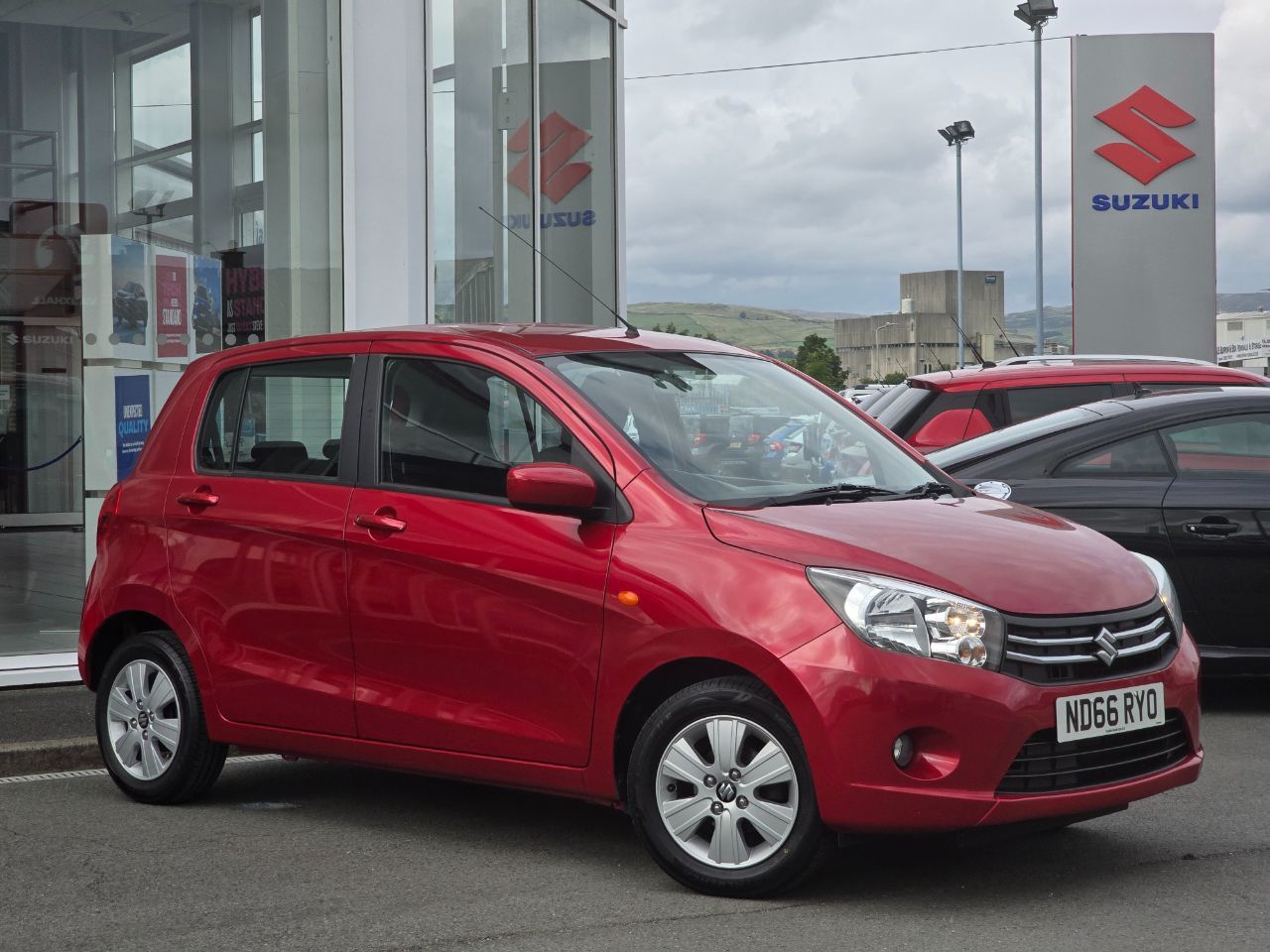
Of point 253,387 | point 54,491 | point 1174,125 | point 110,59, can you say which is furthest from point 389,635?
point 1174,125

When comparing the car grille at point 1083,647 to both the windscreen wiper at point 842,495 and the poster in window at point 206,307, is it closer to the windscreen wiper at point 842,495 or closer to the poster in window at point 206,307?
the windscreen wiper at point 842,495

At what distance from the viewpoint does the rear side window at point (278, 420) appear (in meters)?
5.80

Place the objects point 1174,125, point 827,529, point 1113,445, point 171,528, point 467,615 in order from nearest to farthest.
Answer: point 827,529 → point 467,615 → point 171,528 → point 1113,445 → point 1174,125

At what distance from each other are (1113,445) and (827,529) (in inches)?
140

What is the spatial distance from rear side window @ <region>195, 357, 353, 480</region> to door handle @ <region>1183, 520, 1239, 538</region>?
3.88 m

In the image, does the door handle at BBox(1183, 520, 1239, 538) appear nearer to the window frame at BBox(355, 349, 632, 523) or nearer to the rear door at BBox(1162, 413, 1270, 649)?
the rear door at BBox(1162, 413, 1270, 649)

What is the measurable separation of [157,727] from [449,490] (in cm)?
164

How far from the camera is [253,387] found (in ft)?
20.5

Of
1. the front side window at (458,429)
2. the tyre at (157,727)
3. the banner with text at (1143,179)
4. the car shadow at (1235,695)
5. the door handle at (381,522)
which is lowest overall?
the car shadow at (1235,695)

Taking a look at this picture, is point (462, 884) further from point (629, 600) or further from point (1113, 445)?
point (1113, 445)

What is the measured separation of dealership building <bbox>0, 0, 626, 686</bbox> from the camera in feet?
34.5

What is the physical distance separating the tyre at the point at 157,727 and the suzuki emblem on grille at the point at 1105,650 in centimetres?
316

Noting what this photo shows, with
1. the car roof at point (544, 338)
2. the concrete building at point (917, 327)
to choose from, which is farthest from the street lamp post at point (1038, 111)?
the concrete building at point (917, 327)

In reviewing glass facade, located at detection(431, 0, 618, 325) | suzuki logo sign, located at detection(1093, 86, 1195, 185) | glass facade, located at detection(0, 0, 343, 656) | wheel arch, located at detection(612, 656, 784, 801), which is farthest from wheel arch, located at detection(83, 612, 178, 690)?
suzuki logo sign, located at detection(1093, 86, 1195, 185)
